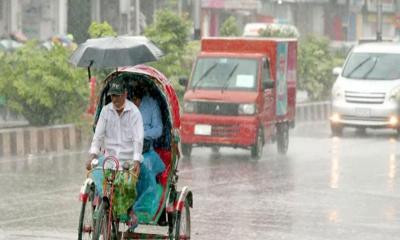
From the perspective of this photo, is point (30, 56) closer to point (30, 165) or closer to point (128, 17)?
point (30, 165)

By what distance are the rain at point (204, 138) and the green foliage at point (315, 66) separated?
0.04m

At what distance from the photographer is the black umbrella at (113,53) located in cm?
Result: 1196

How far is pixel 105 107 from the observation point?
444 inches

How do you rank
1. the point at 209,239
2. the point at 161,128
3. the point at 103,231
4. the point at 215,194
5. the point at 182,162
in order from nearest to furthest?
the point at 103,231
the point at 161,128
the point at 209,239
the point at 215,194
the point at 182,162

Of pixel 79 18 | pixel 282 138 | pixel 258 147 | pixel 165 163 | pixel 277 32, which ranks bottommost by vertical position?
pixel 282 138

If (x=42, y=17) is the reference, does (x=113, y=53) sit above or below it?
above

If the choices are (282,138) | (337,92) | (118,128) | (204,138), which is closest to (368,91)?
(337,92)

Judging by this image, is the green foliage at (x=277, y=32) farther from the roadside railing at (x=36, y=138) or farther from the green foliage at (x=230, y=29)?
the roadside railing at (x=36, y=138)

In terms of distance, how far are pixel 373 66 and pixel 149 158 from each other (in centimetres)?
1882

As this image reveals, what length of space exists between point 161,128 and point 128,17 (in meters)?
35.0

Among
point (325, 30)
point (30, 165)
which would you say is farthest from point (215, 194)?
point (325, 30)

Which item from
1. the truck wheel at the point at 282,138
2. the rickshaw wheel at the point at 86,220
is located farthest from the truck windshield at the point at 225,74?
the rickshaw wheel at the point at 86,220

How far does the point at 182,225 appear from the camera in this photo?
11.6 meters

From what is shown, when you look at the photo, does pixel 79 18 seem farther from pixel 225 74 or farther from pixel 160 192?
pixel 160 192
